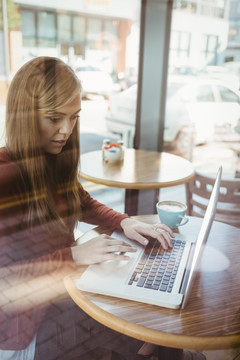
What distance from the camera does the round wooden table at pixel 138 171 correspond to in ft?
5.34

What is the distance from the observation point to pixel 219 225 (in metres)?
1.09

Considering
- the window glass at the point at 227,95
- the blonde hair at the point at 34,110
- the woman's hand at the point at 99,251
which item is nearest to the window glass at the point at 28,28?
the blonde hair at the point at 34,110

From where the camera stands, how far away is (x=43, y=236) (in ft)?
3.14

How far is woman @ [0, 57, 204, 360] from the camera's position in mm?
807

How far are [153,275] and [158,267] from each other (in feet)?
0.14

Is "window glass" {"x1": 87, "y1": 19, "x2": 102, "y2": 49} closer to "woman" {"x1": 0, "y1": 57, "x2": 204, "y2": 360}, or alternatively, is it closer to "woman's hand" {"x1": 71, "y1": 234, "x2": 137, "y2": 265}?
"woman" {"x1": 0, "y1": 57, "x2": 204, "y2": 360}

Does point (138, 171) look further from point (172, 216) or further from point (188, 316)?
point (188, 316)

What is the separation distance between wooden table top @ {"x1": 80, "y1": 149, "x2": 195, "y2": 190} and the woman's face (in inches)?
23.7

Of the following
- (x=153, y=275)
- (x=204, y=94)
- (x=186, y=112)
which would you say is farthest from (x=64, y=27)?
(x=153, y=275)

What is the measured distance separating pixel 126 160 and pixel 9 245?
4.05 ft

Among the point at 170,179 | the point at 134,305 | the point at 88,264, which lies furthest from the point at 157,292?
the point at 170,179

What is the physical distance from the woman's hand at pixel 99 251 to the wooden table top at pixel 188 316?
0.03 meters

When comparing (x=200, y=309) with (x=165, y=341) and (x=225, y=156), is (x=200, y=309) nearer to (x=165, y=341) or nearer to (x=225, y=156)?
(x=165, y=341)

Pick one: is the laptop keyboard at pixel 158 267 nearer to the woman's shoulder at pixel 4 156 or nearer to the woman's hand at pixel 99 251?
the woman's hand at pixel 99 251
